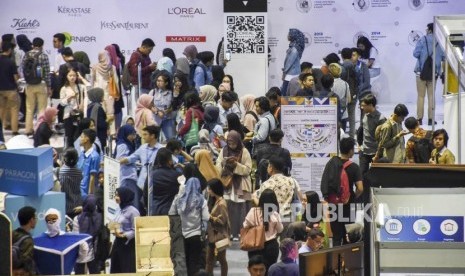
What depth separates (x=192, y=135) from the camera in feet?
53.1

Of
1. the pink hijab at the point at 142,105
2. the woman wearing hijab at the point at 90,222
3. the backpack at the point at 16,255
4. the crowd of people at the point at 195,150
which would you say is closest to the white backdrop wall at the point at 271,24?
the crowd of people at the point at 195,150

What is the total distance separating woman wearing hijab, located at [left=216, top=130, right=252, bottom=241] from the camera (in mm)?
14562

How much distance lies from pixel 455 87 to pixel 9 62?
26.2ft

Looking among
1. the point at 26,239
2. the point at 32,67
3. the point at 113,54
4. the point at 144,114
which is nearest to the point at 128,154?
the point at 144,114

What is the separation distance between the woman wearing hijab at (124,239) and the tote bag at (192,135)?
3137 mm

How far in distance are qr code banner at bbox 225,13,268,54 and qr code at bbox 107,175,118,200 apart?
27.1ft

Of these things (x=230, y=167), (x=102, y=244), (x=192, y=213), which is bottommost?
(x=102, y=244)

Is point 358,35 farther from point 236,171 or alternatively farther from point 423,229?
point 423,229

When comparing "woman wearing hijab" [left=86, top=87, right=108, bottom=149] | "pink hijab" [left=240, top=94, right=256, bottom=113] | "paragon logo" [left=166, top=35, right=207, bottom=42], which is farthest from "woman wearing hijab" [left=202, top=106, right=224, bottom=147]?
"paragon logo" [left=166, top=35, right=207, bottom=42]

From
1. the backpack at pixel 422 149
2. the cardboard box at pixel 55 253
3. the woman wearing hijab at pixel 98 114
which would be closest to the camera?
the cardboard box at pixel 55 253

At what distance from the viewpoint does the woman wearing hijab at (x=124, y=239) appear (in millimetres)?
13008

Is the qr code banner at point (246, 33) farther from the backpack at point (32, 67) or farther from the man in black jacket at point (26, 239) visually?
the man in black jacket at point (26, 239)

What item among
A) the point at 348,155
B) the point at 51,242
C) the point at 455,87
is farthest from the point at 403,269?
the point at 455,87

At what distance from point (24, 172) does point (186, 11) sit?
12.5 metres
